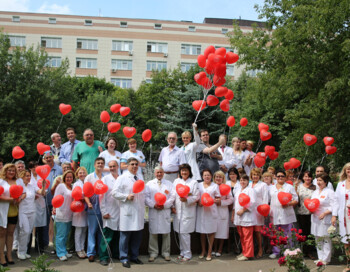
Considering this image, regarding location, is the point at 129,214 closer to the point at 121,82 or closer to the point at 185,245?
the point at 185,245

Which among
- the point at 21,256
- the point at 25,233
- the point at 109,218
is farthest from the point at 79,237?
the point at 21,256

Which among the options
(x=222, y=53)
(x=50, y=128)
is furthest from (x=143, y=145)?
(x=222, y=53)

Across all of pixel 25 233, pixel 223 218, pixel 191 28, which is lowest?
pixel 25 233

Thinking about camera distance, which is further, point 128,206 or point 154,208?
point 154,208

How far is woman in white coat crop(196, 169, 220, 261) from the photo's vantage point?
7094 mm

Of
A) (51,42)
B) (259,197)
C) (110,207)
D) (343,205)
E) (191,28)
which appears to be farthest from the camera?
(191,28)

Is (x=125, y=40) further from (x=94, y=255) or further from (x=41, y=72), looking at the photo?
(x=94, y=255)

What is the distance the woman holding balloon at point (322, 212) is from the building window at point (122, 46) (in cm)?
3742

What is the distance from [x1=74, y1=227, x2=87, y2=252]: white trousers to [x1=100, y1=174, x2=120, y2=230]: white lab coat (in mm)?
566

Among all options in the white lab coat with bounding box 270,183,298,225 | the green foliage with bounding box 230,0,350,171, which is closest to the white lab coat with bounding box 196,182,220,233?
the white lab coat with bounding box 270,183,298,225

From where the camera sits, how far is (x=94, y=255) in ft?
22.3

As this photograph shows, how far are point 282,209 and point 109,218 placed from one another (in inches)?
134

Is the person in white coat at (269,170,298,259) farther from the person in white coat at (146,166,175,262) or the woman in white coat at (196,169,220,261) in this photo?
the person in white coat at (146,166,175,262)

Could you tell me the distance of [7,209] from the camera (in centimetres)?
642
